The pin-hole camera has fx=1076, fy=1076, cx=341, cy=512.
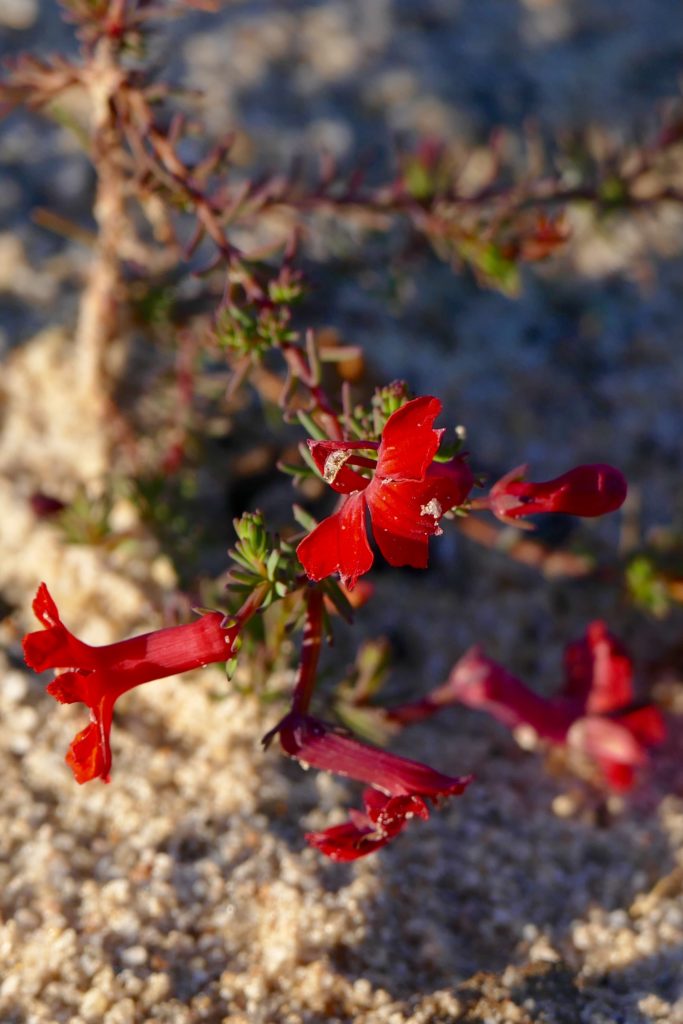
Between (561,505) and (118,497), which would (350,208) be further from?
(561,505)

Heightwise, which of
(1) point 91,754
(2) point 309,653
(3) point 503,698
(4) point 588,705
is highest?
(1) point 91,754

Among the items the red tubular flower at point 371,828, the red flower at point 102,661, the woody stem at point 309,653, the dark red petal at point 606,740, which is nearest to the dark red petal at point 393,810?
the red tubular flower at point 371,828

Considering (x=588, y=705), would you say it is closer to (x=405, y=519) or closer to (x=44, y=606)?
(x=405, y=519)

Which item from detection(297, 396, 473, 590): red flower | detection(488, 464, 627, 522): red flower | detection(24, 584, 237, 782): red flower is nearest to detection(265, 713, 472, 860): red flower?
detection(24, 584, 237, 782): red flower

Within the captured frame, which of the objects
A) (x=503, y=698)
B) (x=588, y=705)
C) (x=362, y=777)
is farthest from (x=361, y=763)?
(x=588, y=705)

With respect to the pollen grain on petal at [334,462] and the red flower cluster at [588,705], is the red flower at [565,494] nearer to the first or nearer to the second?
the pollen grain on petal at [334,462]
